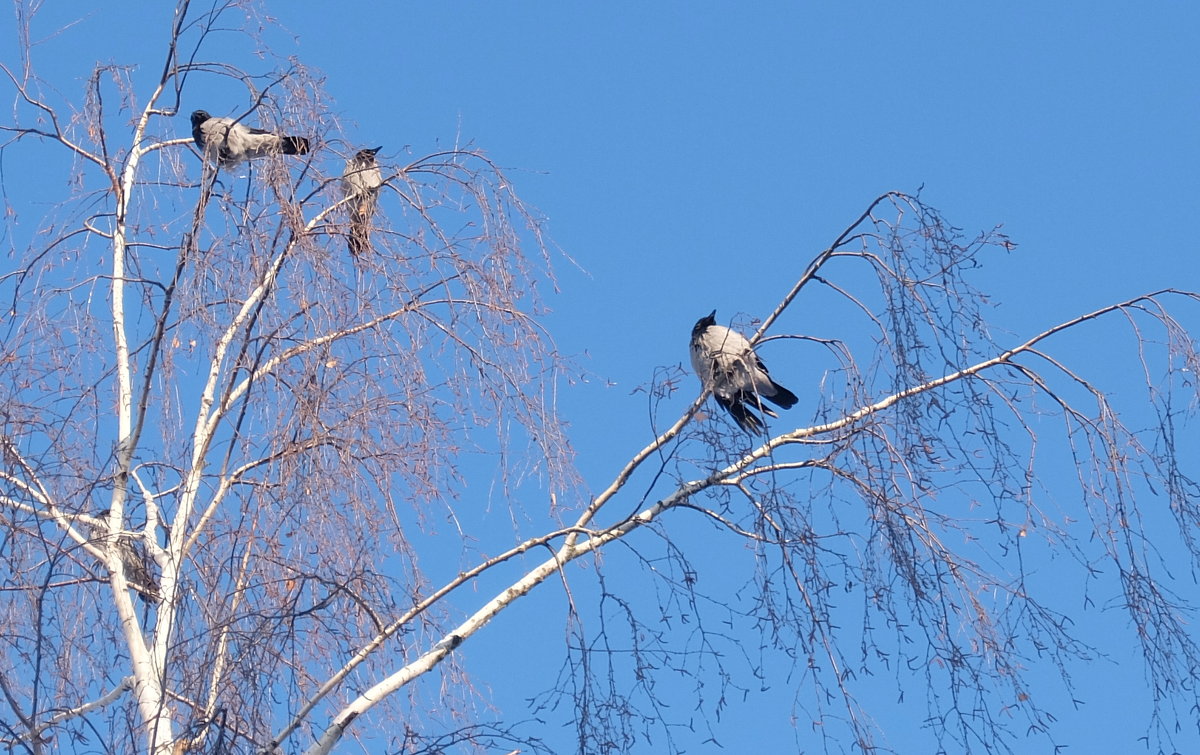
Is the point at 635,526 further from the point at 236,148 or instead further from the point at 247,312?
the point at 236,148

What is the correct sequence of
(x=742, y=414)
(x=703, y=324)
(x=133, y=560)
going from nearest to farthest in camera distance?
(x=133, y=560) < (x=742, y=414) < (x=703, y=324)

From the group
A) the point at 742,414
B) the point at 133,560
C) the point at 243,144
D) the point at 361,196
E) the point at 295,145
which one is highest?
the point at 243,144

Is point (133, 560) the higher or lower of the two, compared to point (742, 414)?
lower

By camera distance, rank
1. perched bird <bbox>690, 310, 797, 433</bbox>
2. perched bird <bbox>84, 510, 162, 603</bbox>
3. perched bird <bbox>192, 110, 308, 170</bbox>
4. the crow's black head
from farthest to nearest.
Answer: the crow's black head, perched bird <bbox>690, 310, 797, 433</bbox>, perched bird <bbox>192, 110, 308, 170</bbox>, perched bird <bbox>84, 510, 162, 603</bbox>

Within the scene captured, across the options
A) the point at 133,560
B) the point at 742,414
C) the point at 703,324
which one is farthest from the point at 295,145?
the point at 703,324

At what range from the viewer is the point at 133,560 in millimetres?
4238

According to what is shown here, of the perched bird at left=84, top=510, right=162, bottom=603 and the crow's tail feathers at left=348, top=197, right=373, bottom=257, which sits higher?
the crow's tail feathers at left=348, top=197, right=373, bottom=257

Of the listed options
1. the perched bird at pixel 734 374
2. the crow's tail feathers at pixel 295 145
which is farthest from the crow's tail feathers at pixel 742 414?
the crow's tail feathers at pixel 295 145

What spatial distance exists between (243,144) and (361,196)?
47 cm

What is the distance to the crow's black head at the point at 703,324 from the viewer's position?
6625 millimetres

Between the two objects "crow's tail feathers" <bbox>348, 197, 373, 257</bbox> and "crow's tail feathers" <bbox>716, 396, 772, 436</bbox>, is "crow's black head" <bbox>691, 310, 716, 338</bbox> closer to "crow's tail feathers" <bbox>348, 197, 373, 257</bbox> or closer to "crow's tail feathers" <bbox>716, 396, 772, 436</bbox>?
"crow's tail feathers" <bbox>716, 396, 772, 436</bbox>

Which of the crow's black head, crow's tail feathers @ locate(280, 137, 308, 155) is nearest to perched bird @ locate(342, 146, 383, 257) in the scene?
crow's tail feathers @ locate(280, 137, 308, 155)

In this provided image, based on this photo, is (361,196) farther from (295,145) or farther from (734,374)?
(734,374)

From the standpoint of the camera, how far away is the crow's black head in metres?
6.62
